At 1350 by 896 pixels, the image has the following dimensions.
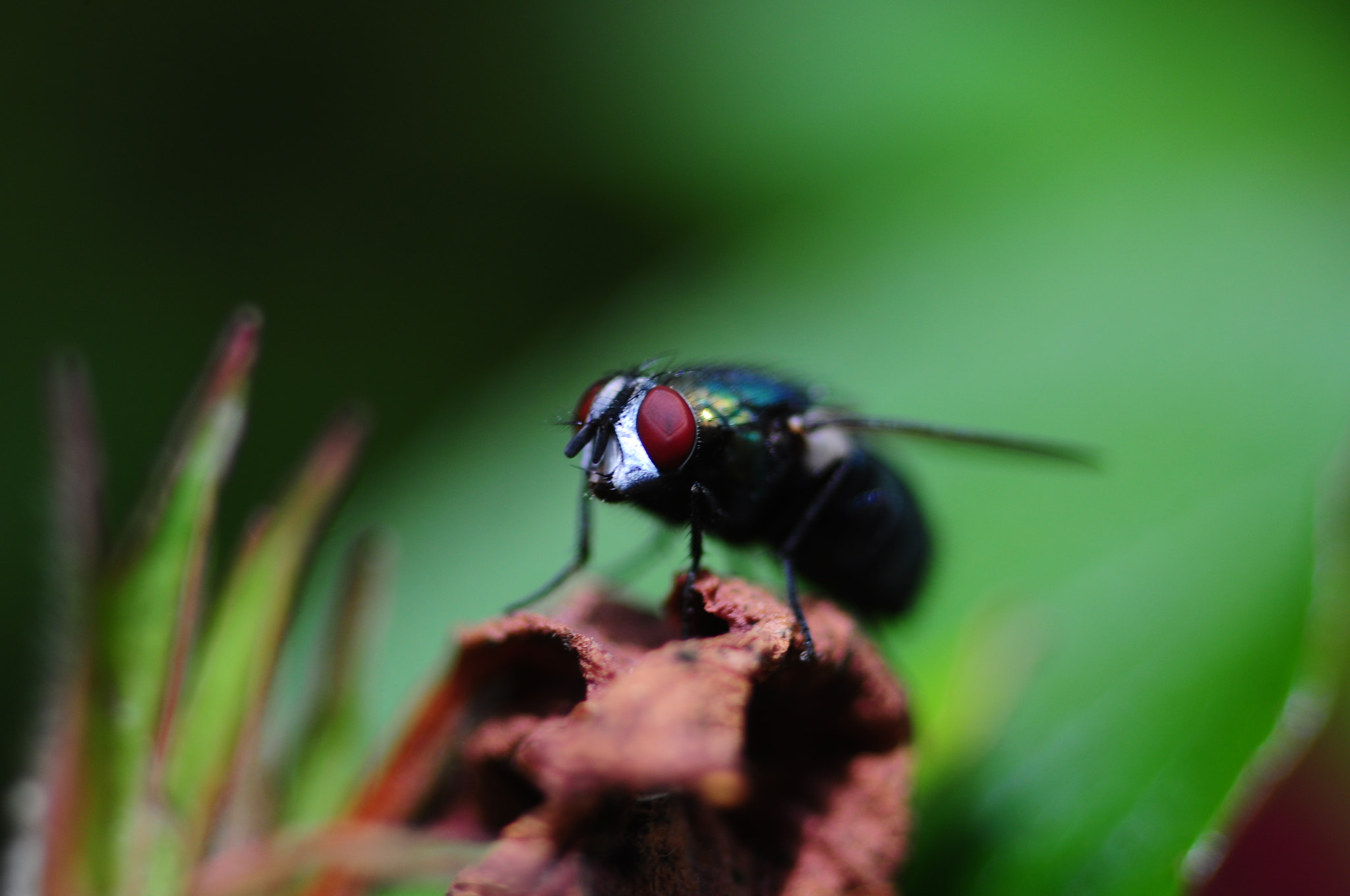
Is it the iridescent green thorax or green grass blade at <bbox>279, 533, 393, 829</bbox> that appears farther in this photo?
the iridescent green thorax

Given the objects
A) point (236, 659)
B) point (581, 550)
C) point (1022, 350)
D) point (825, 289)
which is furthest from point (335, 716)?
point (825, 289)

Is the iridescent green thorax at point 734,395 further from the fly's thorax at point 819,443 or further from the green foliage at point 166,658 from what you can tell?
the green foliage at point 166,658

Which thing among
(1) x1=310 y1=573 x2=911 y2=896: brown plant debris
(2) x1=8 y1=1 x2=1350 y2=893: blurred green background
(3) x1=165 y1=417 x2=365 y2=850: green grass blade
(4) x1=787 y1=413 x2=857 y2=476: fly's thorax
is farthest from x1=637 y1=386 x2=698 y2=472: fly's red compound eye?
(2) x1=8 y1=1 x2=1350 y2=893: blurred green background

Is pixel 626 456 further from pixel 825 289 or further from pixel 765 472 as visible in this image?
pixel 825 289

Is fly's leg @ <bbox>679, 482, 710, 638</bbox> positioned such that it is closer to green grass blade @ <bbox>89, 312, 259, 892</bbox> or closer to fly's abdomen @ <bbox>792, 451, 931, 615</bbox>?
fly's abdomen @ <bbox>792, 451, 931, 615</bbox>

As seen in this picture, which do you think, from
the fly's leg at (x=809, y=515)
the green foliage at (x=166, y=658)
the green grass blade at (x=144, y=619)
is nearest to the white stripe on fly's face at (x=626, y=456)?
the fly's leg at (x=809, y=515)

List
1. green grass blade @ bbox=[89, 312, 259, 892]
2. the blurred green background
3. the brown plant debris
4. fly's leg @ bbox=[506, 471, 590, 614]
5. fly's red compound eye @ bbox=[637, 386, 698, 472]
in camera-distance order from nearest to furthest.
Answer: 1. the brown plant debris
2. green grass blade @ bbox=[89, 312, 259, 892]
3. fly's red compound eye @ bbox=[637, 386, 698, 472]
4. fly's leg @ bbox=[506, 471, 590, 614]
5. the blurred green background
